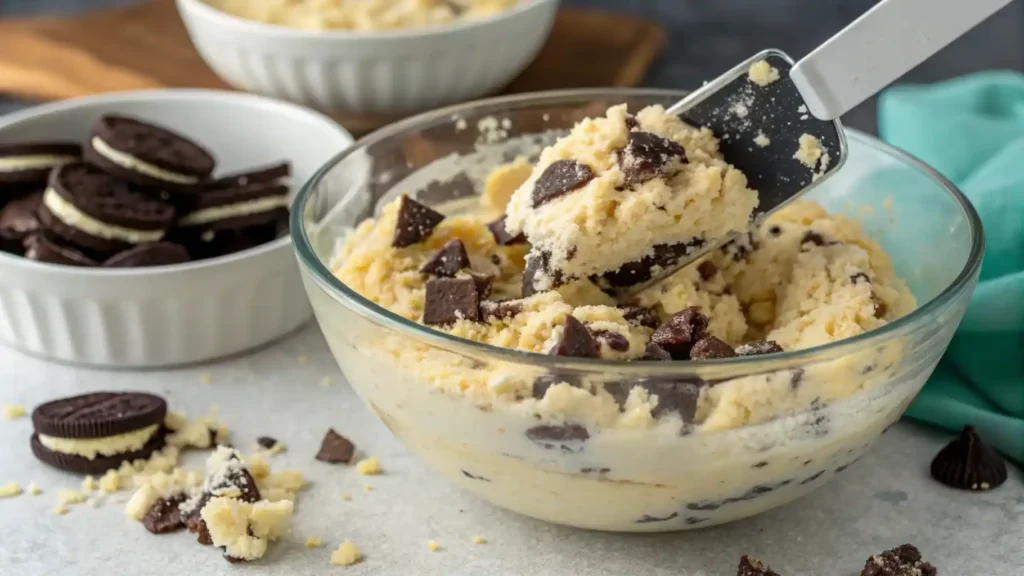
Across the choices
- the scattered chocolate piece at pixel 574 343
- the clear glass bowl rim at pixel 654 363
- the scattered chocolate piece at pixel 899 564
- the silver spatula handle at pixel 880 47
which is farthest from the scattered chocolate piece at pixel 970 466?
the scattered chocolate piece at pixel 574 343

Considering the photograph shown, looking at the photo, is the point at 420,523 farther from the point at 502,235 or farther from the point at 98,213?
the point at 98,213

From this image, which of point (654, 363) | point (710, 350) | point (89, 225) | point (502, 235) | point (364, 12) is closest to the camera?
point (654, 363)

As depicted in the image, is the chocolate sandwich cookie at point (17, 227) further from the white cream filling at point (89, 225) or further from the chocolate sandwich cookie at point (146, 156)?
the chocolate sandwich cookie at point (146, 156)

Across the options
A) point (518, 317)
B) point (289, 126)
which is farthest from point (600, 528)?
point (289, 126)

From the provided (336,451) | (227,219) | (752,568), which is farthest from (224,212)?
(752,568)

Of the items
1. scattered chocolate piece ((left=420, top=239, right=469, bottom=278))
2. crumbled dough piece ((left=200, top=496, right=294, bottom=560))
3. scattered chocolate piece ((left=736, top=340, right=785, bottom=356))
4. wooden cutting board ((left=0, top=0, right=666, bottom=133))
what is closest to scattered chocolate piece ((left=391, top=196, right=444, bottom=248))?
scattered chocolate piece ((left=420, top=239, right=469, bottom=278))

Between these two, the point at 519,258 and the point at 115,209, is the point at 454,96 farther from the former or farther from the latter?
the point at 519,258
